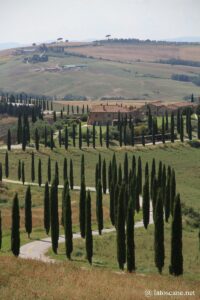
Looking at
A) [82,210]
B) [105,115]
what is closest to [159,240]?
[82,210]

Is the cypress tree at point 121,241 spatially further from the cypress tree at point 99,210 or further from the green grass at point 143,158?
the green grass at point 143,158

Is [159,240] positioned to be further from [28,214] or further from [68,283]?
[28,214]

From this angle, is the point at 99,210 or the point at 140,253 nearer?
the point at 140,253

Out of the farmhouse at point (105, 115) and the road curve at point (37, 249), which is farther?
the farmhouse at point (105, 115)

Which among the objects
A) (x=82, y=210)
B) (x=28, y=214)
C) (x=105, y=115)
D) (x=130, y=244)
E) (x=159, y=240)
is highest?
(x=159, y=240)

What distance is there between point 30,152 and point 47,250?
237ft

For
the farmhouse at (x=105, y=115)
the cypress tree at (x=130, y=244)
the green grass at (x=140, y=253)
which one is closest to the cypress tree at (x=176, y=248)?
the green grass at (x=140, y=253)

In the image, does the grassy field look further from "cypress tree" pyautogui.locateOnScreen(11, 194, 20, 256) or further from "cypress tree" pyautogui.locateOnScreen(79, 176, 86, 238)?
"cypress tree" pyautogui.locateOnScreen(79, 176, 86, 238)

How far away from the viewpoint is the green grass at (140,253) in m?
50.8

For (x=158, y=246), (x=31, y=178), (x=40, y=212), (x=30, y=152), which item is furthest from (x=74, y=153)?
(x=158, y=246)

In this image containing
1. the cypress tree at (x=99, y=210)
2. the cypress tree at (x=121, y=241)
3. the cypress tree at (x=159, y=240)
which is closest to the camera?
the cypress tree at (x=159, y=240)

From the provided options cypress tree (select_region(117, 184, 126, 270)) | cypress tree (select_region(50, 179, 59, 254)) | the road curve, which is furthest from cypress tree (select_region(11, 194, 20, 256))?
cypress tree (select_region(117, 184, 126, 270))

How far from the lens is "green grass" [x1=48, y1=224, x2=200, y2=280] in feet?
167

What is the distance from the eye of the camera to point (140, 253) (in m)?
56.5
